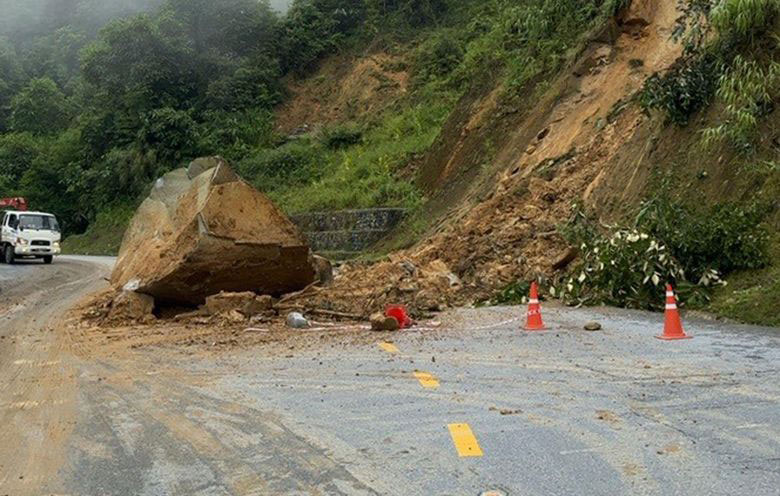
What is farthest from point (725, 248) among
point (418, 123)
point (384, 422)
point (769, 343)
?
point (418, 123)

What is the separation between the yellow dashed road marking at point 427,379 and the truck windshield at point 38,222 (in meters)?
26.3

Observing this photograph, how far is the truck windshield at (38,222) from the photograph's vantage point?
100 feet

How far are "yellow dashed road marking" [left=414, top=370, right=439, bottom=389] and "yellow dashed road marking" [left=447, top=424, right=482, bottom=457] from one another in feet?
4.92

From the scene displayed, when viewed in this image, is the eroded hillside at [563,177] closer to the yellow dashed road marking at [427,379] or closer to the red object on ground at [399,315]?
the red object on ground at [399,315]

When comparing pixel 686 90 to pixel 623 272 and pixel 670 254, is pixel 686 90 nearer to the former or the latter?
pixel 670 254

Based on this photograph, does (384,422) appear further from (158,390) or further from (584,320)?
(584,320)

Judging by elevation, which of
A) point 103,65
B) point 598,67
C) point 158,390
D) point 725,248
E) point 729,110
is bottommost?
point 158,390

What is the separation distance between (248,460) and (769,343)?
20.7ft

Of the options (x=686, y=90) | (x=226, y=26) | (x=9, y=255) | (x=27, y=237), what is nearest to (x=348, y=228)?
(x=27, y=237)

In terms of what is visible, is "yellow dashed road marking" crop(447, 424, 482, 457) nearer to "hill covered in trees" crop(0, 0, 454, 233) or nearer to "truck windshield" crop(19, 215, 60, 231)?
"truck windshield" crop(19, 215, 60, 231)

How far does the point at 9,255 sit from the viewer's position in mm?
30297

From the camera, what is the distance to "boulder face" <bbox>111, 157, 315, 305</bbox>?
43.1ft

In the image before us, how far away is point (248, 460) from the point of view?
17.7 ft

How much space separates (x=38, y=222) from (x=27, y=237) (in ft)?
3.62
